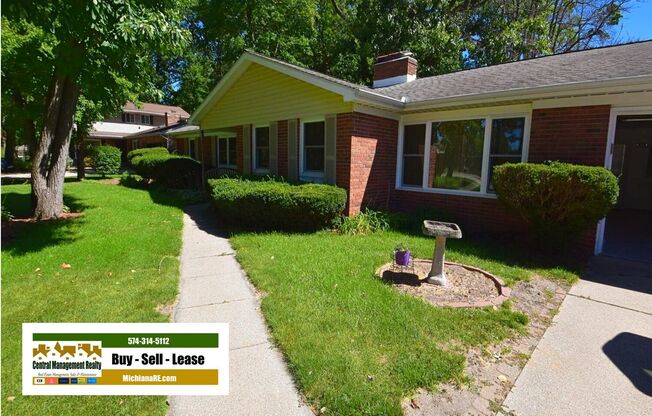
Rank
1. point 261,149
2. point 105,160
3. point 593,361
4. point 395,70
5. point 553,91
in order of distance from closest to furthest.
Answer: point 593,361 < point 553,91 < point 261,149 < point 395,70 < point 105,160

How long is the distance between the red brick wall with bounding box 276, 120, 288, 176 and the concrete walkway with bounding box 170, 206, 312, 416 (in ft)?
12.0

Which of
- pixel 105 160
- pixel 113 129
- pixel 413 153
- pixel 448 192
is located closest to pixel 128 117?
pixel 113 129

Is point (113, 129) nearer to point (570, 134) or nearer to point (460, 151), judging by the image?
point (460, 151)

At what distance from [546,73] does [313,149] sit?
5.68 meters

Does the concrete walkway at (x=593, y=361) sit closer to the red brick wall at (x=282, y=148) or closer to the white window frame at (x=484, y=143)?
the white window frame at (x=484, y=143)

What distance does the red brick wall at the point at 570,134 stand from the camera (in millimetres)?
6109

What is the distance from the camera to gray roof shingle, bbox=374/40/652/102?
6262 millimetres

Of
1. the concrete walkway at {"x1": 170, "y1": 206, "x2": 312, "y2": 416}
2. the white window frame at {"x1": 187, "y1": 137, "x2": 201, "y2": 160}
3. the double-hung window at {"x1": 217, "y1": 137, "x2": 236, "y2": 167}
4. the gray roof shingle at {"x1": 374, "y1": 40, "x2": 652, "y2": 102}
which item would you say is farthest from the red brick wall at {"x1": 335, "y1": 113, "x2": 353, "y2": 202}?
the white window frame at {"x1": 187, "y1": 137, "x2": 201, "y2": 160}

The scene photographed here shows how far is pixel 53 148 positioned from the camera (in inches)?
332

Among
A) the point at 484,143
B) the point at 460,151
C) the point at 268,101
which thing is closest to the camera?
the point at 484,143

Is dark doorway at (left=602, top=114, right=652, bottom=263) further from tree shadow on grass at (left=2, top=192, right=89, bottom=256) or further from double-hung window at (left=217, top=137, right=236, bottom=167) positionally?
double-hung window at (left=217, top=137, right=236, bottom=167)

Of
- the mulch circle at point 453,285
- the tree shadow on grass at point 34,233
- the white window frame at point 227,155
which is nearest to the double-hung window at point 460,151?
the mulch circle at point 453,285

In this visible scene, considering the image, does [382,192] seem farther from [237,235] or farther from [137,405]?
[137,405]

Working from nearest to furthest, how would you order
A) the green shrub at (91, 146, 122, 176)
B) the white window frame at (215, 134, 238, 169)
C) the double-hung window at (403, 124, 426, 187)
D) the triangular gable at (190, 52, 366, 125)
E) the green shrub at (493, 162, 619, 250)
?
the green shrub at (493, 162, 619, 250) < the triangular gable at (190, 52, 366, 125) < the double-hung window at (403, 124, 426, 187) < the white window frame at (215, 134, 238, 169) < the green shrub at (91, 146, 122, 176)
